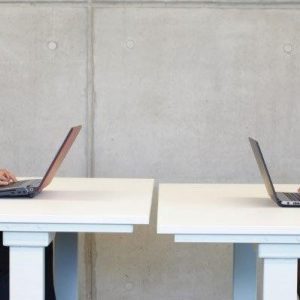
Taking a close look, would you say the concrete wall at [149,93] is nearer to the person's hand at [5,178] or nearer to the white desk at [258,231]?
the person's hand at [5,178]

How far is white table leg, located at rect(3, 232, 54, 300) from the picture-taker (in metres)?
1.68

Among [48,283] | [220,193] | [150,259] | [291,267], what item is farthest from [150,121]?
[291,267]

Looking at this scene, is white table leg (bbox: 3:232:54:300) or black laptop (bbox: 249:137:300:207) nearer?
white table leg (bbox: 3:232:54:300)

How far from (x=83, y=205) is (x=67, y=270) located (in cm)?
73

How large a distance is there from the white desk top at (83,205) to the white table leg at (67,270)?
225mm

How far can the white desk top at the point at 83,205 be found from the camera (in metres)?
1.68

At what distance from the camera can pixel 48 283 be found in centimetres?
221

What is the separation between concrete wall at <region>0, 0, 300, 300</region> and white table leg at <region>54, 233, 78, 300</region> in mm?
899

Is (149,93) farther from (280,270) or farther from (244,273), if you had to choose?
(280,270)

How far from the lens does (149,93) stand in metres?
3.46

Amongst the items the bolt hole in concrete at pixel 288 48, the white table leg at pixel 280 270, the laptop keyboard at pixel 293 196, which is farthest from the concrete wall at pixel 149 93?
the white table leg at pixel 280 270

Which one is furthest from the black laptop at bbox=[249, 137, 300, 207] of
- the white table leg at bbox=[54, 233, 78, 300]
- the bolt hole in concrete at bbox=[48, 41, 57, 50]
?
the bolt hole in concrete at bbox=[48, 41, 57, 50]

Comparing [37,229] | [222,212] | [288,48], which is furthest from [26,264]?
[288,48]

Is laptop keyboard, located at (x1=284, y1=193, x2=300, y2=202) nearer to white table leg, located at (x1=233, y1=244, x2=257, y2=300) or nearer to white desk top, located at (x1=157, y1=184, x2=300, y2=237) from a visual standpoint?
white desk top, located at (x1=157, y1=184, x2=300, y2=237)
